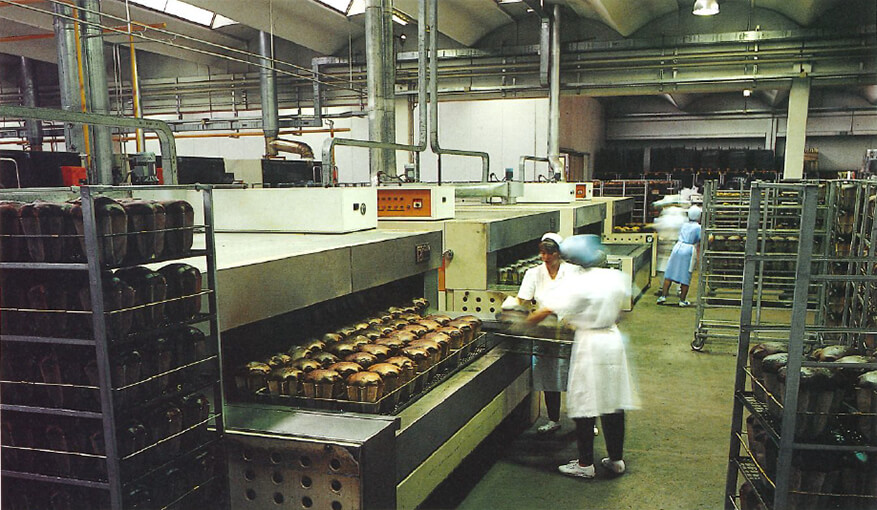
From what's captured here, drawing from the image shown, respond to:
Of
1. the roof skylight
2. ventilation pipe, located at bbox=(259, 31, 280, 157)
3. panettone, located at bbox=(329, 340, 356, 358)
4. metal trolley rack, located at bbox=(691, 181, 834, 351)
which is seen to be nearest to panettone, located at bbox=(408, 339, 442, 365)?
panettone, located at bbox=(329, 340, 356, 358)

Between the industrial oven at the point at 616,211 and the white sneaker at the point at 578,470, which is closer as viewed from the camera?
the white sneaker at the point at 578,470

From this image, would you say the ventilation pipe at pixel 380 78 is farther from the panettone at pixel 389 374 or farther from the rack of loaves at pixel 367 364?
the panettone at pixel 389 374

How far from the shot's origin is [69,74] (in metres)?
5.53

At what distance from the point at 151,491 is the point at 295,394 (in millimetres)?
586

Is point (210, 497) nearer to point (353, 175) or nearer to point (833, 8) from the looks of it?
point (833, 8)

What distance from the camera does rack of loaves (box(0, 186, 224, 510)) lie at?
1.26 meters

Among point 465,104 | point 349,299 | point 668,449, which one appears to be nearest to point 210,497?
point 349,299

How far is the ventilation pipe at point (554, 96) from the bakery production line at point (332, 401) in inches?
261

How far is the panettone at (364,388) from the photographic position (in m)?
1.88

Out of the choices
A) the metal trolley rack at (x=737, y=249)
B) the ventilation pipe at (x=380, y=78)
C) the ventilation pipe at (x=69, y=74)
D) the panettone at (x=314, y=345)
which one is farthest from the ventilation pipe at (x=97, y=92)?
the metal trolley rack at (x=737, y=249)

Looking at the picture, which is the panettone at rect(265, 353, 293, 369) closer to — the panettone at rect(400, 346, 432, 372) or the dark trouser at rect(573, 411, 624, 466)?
the panettone at rect(400, 346, 432, 372)

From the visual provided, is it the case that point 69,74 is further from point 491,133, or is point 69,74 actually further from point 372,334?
point 491,133

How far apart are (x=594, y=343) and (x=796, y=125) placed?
7375 mm

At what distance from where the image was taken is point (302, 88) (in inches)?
420
